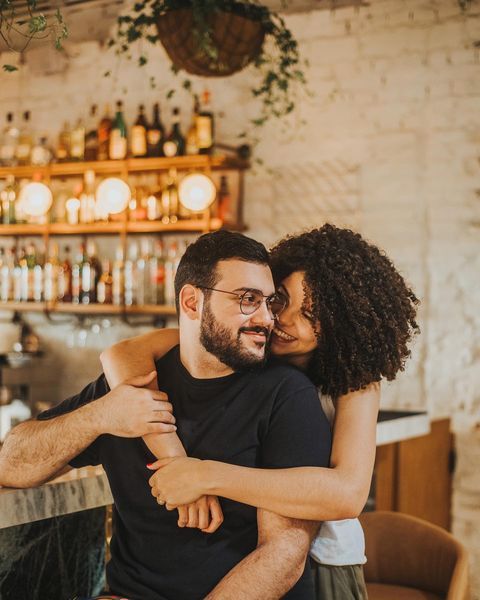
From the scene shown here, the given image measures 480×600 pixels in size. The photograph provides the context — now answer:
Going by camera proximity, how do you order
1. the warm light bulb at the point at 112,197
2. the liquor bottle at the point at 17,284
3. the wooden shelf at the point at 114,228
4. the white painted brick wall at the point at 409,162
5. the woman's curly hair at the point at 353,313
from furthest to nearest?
the liquor bottle at the point at 17,284
the wooden shelf at the point at 114,228
the warm light bulb at the point at 112,197
the white painted brick wall at the point at 409,162
the woman's curly hair at the point at 353,313

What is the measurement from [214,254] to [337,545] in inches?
27.1

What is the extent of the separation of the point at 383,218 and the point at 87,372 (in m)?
2.28

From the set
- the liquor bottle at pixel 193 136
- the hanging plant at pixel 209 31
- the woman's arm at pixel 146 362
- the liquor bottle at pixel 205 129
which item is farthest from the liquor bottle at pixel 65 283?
the woman's arm at pixel 146 362

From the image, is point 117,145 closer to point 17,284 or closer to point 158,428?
point 17,284

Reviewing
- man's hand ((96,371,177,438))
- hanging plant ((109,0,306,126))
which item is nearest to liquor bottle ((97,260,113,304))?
hanging plant ((109,0,306,126))

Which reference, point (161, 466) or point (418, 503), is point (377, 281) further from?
point (418, 503)

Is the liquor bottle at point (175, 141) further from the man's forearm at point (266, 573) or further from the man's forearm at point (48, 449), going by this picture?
the man's forearm at point (266, 573)

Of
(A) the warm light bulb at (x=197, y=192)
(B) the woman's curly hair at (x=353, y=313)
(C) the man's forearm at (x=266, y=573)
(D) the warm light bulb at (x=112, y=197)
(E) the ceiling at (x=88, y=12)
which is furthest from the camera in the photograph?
(E) the ceiling at (x=88, y=12)

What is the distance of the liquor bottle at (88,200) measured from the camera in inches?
185

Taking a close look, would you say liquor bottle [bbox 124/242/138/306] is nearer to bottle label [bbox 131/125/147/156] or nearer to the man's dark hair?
bottle label [bbox 131/125/147/156]

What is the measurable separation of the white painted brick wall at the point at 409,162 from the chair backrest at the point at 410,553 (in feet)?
A: 6.44

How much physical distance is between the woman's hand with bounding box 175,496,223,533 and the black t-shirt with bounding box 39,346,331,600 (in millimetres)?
48

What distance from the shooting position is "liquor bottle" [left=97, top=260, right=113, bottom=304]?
4656mm

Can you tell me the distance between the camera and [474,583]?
12.0 ft
